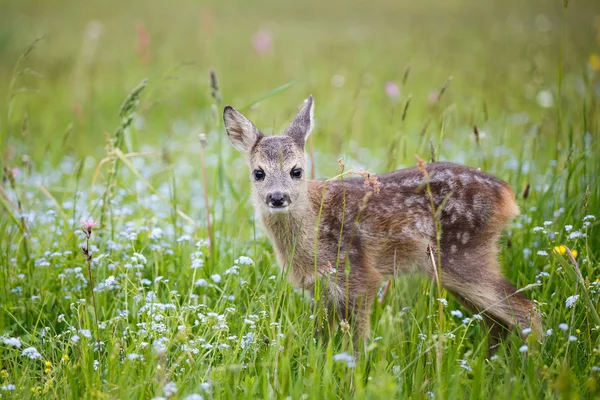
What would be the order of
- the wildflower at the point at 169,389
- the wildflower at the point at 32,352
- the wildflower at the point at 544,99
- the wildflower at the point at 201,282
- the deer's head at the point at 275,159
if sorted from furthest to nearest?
1. the wildflower at the point at 544,99
2. the deer's head at the point at 275,159
3. the wildflower at the point at 201,282
4. the wildflower at the point at 32,352
5. the wildflower at the point at 169,389

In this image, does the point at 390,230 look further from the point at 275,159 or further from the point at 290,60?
the point at 290,60

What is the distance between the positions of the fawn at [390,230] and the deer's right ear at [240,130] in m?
0.09

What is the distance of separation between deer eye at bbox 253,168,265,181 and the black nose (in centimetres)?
38

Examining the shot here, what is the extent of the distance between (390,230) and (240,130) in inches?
57.1

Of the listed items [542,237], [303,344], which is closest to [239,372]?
[303,344]

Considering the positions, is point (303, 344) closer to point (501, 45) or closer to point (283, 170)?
point (283, 170)

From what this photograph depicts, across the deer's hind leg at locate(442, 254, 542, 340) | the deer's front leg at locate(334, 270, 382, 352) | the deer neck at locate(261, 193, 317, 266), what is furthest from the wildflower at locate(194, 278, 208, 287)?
the deer's hind leg at locate(442, 254, 542, 340)

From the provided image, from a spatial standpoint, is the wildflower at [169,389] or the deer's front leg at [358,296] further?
the deer's front leg at [358,296]

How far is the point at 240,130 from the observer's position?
5234 mm

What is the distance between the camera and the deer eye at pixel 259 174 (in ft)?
16.3

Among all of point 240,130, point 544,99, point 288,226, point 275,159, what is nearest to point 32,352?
point 288,226

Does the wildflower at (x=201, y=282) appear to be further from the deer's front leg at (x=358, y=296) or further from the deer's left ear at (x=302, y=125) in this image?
the deer's left ear at (x=302, y=125)

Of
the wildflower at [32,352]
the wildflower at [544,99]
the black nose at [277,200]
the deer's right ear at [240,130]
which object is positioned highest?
the deer's right ear at [240,130]

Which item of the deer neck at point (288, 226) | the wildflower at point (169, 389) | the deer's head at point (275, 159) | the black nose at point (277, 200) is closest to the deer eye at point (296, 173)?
the deer's head at point (275, 159)
